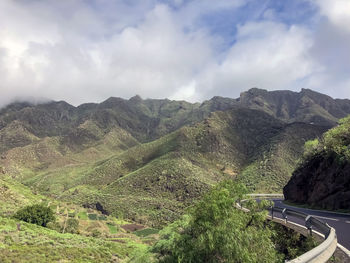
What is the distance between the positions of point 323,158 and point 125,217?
2866 inches

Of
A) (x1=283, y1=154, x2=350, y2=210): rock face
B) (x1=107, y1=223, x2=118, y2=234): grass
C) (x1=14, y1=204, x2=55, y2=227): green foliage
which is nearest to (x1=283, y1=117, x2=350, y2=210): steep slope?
(x1=283, y1=154, x2=350, y2=210): rock face

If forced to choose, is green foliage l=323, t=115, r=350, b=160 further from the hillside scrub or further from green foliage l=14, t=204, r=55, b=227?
green foliage l=14, t=204, r=55, b=227

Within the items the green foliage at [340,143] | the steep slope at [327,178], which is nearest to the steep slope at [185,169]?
the steep slope at [327,178]

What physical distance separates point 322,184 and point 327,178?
101cm

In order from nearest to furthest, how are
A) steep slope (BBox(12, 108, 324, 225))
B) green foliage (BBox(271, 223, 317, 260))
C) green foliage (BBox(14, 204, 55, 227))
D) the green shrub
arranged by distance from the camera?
green foliage (BBox(271, 223, 317, 260))
green foliage (BBox(14, 204, 55, 227))
the green shrub
steep slope (BBox(12, 108, 324, 225))

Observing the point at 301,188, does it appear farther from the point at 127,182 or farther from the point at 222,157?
the point at 222,157

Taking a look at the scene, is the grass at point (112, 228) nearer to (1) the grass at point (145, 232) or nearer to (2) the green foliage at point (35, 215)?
(1) the grass at point (145, 232)

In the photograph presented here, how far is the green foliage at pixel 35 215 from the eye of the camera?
56250 millimetres

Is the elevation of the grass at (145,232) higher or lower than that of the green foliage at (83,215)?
lower

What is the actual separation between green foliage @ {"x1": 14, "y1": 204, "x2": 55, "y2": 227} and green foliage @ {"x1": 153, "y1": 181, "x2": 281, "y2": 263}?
172ft

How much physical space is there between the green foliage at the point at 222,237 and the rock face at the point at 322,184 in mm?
16541

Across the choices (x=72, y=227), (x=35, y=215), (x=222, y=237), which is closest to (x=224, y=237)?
(x=222, y=237)

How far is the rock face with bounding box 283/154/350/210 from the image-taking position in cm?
2798

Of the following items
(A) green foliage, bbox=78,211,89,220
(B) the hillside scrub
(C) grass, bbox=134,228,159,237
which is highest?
(B) the hillside scrub
